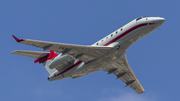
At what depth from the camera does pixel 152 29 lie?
121 feet

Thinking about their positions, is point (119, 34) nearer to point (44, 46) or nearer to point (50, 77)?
point (44, 46)

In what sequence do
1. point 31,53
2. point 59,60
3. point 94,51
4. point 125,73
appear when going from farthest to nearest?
point 125,73 < point 31,53 < point 59,60 < point 94,51

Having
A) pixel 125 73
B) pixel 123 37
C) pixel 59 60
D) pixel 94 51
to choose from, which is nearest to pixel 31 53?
pixel 59 60

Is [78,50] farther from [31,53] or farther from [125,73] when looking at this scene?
[125,73]

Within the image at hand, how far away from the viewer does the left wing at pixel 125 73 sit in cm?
4412

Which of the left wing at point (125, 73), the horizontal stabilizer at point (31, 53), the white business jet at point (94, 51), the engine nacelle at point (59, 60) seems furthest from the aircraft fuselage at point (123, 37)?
the horizontal stabilizer at point (31, 53)

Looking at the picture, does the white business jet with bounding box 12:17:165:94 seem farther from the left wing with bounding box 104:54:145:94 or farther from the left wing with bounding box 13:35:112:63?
the left wing with bounding box 104:54:145:94

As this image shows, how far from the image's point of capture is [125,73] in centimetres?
4681

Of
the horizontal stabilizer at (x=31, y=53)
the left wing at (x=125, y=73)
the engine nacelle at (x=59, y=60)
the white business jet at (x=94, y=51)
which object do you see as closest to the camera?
the white business jet at (x=94, y=51)

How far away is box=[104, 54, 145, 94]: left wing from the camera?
4412 cm

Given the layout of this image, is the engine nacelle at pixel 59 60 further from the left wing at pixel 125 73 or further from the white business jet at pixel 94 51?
the left wing at pixel 125 73

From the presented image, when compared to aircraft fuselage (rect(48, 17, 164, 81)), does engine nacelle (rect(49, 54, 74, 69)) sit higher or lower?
higher

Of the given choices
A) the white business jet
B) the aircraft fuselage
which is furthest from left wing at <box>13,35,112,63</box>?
the aircraft fuselage

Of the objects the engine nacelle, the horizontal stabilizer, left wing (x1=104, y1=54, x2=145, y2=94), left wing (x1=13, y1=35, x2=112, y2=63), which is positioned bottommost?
left wing (x1=104, y1=54, x2=145, y2=94)
